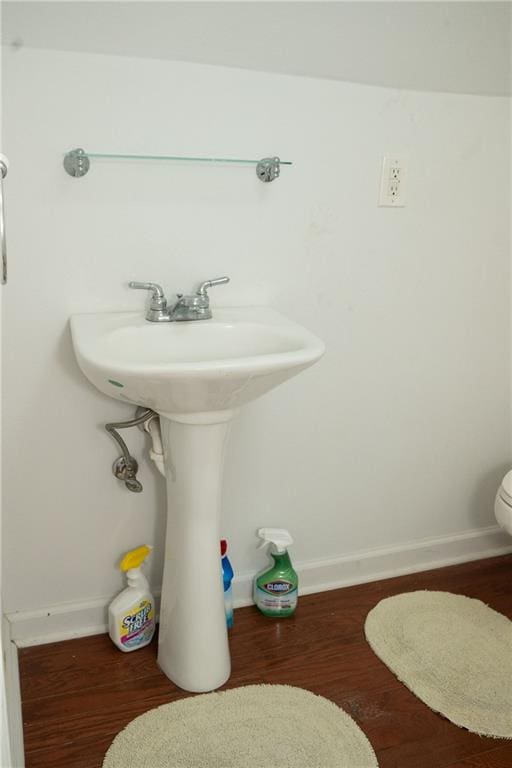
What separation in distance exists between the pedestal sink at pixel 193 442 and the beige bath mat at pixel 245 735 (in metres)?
0.07

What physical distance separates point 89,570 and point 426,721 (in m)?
0.82

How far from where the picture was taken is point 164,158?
1.39 meters

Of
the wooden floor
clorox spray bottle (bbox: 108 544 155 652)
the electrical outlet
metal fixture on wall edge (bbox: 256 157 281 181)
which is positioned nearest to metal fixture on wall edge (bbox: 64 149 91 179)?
metal fixture on wall edge (bbox: 256 157 281 181)

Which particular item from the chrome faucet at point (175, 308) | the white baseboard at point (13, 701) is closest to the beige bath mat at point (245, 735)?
the white baseboard at point (13, 701)

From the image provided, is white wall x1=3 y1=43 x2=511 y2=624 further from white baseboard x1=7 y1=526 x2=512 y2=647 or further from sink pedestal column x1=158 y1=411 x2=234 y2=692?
sink pedestal column x1=158 y1=411 x2=234 y2=692

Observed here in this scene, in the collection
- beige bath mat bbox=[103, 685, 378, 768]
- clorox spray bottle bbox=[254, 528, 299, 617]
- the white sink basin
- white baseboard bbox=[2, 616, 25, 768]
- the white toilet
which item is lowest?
beige bath mat bbox=[103, 685, 378, 768]

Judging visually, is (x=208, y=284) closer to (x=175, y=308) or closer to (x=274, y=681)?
(x=175, y=308)

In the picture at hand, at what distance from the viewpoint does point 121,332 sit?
4.35 ft

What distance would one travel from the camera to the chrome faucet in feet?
4.54

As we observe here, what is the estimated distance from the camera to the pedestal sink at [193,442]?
1.27 metres

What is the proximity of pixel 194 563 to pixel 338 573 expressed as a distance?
0.59m

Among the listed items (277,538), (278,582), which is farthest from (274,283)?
(278,582)

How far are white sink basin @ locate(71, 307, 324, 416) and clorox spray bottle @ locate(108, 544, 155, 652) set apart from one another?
0.46m

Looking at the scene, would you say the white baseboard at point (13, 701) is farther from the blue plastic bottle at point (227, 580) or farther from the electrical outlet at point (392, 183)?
the electrical outlet at point (392, 183)
